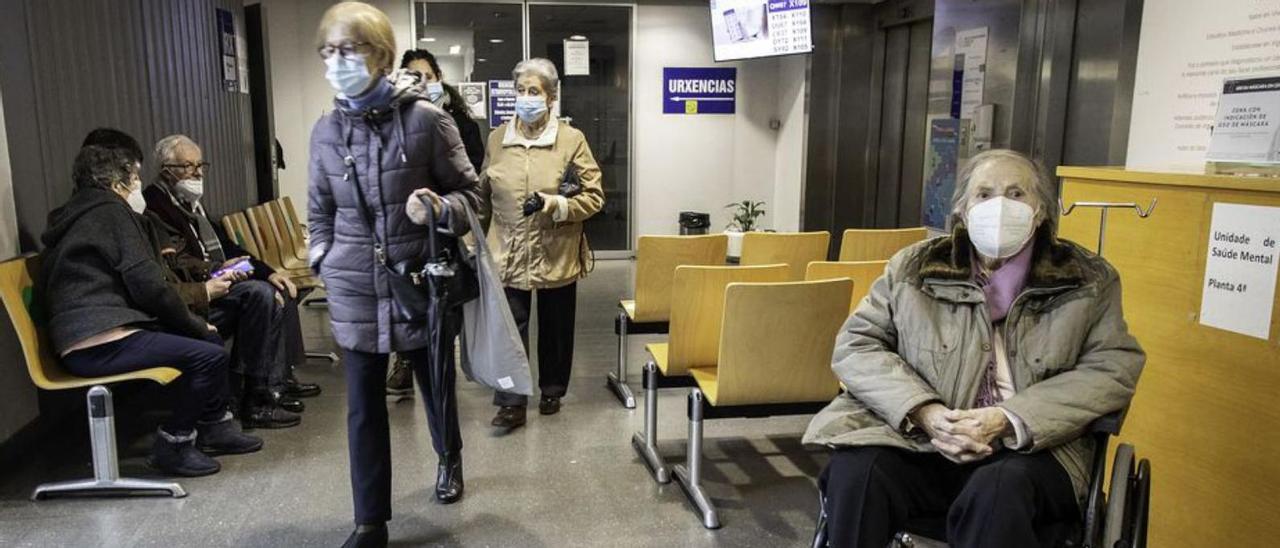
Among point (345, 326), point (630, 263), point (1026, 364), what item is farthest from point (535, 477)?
point (630, 263)

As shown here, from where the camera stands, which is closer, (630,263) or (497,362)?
(497,362)

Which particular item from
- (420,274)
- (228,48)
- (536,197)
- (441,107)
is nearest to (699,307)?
(536,197)

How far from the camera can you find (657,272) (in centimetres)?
374

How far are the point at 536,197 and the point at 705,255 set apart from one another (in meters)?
0.86

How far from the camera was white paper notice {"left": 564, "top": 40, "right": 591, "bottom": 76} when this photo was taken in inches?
322

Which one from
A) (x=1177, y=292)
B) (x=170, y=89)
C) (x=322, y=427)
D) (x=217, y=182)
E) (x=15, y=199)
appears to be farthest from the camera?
(x=217, y=182)

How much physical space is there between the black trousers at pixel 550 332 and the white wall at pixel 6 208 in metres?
1.88

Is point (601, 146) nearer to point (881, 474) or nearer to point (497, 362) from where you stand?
point (497, 362)

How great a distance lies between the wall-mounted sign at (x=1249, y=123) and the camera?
6.68 ft

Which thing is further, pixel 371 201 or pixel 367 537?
pixel 367 537

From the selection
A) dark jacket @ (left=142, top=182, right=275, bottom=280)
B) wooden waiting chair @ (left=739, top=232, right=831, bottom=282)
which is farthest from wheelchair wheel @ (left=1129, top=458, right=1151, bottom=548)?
dark jacket @ (left=142, top=182, right=275, bottom=280)

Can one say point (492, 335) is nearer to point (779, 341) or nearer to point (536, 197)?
point (779, 341)

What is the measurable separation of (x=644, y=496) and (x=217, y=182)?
379cm

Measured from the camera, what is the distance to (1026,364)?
6.35 ft
